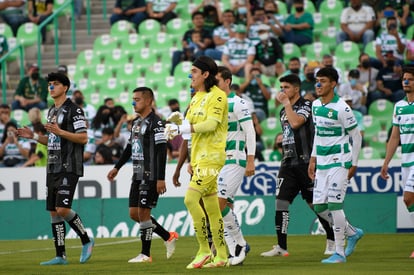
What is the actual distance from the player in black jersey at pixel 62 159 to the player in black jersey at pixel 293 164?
308 centimetres

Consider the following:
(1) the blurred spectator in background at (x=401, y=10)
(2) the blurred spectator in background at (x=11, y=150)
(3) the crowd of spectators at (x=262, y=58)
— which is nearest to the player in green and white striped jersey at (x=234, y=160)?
(3) the crowd of spectators at (x=262, y=58)

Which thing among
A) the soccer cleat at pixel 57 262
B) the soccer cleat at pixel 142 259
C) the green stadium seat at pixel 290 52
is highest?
the green stadium seat at pixel 290 52

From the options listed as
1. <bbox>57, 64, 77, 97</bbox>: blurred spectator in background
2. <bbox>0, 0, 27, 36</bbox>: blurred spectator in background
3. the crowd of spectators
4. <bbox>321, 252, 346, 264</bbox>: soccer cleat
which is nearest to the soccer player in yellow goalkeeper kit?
<bbox>321, 252, 346, 264</bbox>: soccer cleat

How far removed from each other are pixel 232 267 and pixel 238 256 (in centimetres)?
48

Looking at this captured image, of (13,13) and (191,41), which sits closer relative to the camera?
(191,41)

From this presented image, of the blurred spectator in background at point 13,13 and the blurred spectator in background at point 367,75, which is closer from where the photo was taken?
the blurred spectator in background at point 367,75

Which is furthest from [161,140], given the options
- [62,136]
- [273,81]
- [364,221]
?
[273,81]

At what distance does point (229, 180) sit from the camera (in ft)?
47.8

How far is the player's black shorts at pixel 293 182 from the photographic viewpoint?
1619 cm

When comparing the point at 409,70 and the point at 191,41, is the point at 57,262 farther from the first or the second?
the point at 191,41

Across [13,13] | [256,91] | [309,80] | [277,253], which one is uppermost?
[13,13]

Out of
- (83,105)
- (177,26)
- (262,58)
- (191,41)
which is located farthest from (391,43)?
(83,105)

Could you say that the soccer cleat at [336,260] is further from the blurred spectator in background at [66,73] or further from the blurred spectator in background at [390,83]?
the blurred spectator in background at [66,73]

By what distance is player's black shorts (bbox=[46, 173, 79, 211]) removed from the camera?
1445 centimetres
